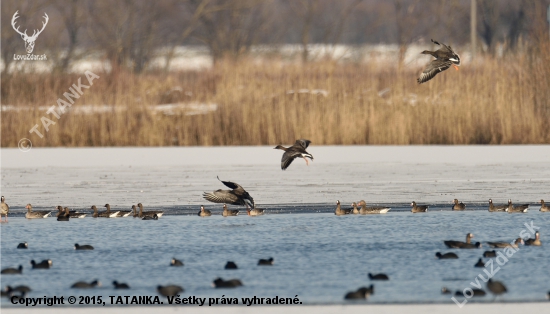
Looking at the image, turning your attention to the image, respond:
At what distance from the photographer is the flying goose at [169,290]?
18.3ft

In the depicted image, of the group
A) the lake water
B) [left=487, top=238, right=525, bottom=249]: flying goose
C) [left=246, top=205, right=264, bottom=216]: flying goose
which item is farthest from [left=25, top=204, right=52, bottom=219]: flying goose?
[left=487, top=238, right=525, bottom=249]: flying goose

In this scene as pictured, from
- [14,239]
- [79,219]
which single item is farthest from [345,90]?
[14,239]

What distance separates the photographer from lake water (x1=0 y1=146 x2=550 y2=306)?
19.9ft

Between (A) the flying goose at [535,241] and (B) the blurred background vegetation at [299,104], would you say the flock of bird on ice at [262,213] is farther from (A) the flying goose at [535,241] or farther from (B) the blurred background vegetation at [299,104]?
(B) the blurred background vegetation at [299,104]

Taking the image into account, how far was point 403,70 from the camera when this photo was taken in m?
18.5

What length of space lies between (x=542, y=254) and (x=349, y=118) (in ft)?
30.0

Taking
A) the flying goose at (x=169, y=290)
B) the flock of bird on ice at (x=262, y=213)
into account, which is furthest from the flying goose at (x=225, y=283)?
the flying goose at (x=169, y=290)

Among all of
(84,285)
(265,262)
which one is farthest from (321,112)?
(84,285)

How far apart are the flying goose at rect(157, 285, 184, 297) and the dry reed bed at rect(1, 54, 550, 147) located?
10.3 m

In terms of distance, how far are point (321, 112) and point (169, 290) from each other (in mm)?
10998

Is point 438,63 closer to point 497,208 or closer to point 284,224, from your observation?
point 497,208

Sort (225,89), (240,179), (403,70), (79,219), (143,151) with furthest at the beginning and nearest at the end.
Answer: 1. (403,70)
2. (225,89)
3. (143,151)
4. (240,179)
5. (79,219)

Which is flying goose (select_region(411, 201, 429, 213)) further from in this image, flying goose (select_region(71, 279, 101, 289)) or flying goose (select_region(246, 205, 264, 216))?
flying goose (select_region(71, 279, 101, 289))

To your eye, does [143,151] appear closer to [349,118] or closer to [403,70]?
[349,118]
